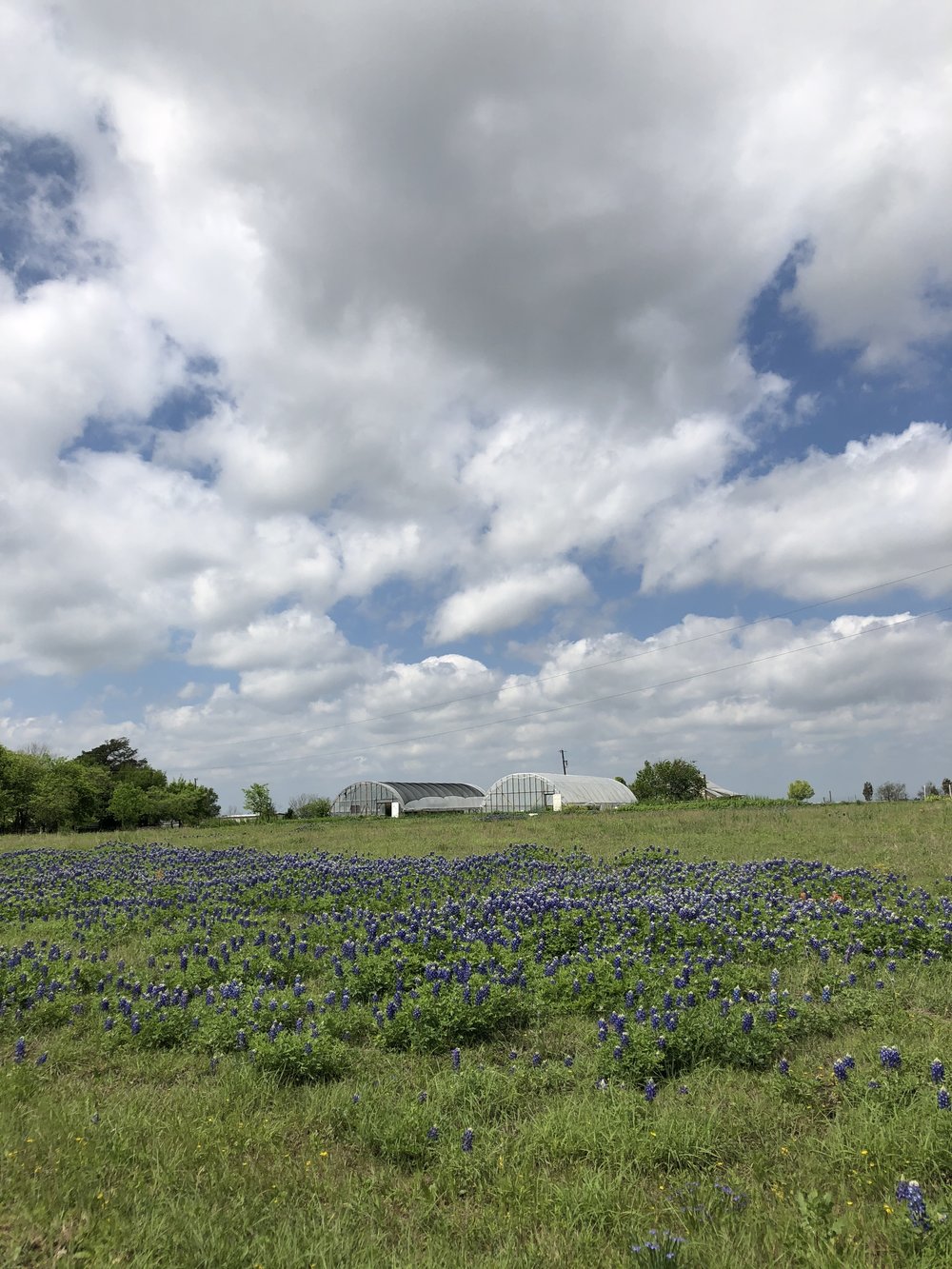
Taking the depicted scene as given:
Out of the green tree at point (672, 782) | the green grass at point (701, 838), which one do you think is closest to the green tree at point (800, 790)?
the green tree at point (672, 782)

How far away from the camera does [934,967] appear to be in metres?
9.51

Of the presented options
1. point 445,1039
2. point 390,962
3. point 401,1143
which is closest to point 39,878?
point 390,962

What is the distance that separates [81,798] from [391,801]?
37747 mm

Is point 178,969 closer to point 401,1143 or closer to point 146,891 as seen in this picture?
point 401,1143

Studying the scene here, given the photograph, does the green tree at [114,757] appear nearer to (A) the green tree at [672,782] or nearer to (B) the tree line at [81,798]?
(B) the tree line at [81,798]

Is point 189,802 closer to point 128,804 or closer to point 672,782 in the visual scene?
point 128,804

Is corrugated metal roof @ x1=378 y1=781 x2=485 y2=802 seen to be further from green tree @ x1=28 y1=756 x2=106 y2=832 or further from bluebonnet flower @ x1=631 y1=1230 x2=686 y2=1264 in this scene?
bluebonnet flower @ x1=631 y1=1230 x2=686 y2=1264

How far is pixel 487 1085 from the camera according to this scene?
245 inches

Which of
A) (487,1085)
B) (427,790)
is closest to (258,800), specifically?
(427,790)

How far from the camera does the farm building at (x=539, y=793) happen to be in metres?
86.8

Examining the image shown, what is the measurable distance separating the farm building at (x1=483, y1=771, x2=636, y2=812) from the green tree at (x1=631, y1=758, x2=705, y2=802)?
16.4 ft

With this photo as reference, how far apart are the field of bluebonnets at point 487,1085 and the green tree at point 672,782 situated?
70918mm

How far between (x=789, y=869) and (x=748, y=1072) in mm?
11714

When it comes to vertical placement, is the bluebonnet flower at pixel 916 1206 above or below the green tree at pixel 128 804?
below
